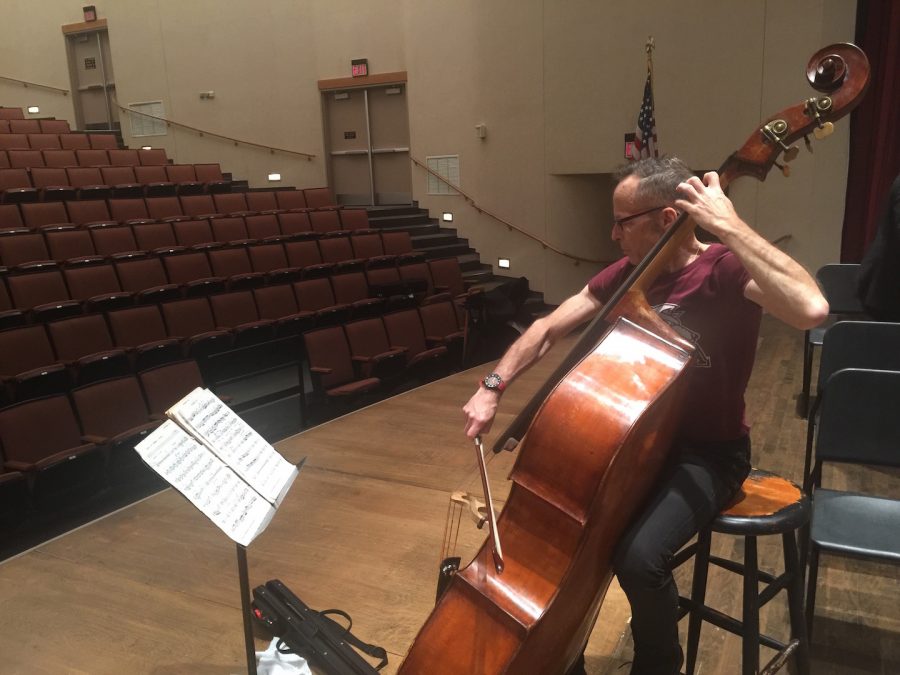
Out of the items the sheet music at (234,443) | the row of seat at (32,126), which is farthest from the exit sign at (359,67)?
the sheet music at (234,443)

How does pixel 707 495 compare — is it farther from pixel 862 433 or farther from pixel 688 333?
pixel 862 433

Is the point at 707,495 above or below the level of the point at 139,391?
above

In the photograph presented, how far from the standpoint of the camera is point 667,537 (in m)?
1.19

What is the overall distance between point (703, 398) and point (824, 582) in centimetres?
106

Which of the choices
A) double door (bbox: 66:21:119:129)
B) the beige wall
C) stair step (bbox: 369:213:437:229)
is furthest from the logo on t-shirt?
double door (bbox: 66:21:119:129)

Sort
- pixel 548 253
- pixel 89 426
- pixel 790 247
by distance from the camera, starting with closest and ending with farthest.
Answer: pixel 89 426
pixel 790 247
pixel 548 253

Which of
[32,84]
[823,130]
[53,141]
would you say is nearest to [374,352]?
[823,130]

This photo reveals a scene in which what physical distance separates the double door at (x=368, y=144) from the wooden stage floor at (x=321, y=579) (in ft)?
18.9

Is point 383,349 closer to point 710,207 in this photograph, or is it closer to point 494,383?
point 494,383

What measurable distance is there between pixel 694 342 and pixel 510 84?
241 inches

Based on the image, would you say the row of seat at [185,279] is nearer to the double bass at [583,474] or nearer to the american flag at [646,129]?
the american flag at [646,129]

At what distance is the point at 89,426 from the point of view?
3.03m

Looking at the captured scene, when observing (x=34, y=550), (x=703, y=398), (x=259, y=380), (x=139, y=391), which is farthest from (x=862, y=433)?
(x=259, y=380)

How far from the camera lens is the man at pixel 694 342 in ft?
3.65
